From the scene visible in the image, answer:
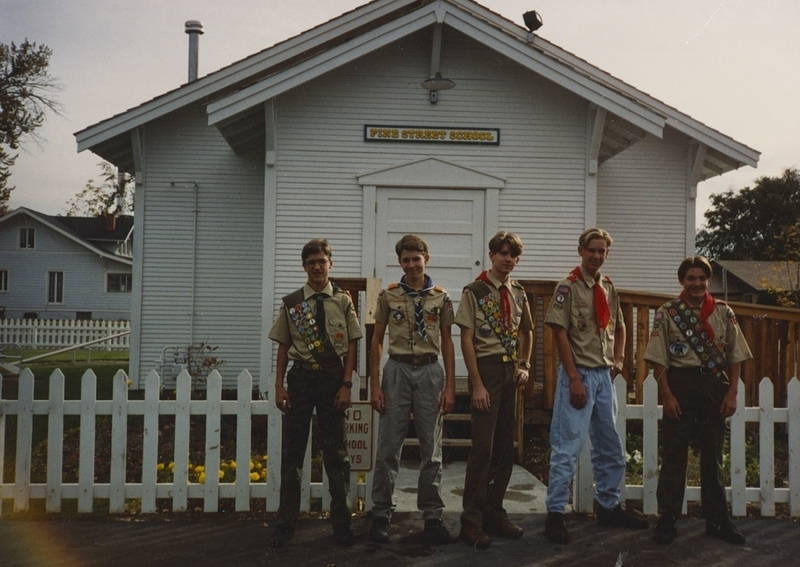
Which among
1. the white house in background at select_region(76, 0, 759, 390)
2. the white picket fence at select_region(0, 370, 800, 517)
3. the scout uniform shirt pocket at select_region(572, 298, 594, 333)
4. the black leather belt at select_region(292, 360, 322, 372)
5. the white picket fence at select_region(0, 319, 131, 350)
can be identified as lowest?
the white picket fence at select_region(0, 319, 131, 350)

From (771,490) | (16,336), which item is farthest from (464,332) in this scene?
(16,336)

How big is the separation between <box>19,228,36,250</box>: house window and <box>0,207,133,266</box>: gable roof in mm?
916

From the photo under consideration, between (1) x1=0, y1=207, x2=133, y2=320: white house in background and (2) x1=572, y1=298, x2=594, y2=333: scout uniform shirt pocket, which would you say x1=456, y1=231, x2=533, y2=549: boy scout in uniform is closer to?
(2) x1=572, y1=298, x2=594, y2=333: scout uniform shirt pocket

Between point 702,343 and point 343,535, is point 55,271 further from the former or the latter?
point 702,343

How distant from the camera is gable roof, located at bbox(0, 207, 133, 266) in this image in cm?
4016

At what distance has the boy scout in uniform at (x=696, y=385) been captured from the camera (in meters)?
4.58

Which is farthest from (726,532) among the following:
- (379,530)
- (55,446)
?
(55,446)

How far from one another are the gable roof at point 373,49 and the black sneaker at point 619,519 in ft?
17.8

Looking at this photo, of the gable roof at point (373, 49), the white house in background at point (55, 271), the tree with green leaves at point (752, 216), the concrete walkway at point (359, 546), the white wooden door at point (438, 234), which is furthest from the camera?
the tree with green leaves at point (752, 216)

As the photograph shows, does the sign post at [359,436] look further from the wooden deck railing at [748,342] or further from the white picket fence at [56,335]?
the white picket fence at [56,335]

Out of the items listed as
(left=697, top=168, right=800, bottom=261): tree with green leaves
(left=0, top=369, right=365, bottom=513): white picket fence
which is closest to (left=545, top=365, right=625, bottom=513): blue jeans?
(left=0, top=369, right=365, bottom=513): white picket fence

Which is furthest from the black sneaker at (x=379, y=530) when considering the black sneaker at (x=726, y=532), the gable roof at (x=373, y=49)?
the gable roof at (x=373, y=49)

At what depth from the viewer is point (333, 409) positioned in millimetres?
4539

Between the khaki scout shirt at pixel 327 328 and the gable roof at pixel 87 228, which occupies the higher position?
the gable roof at pixel 87 228
